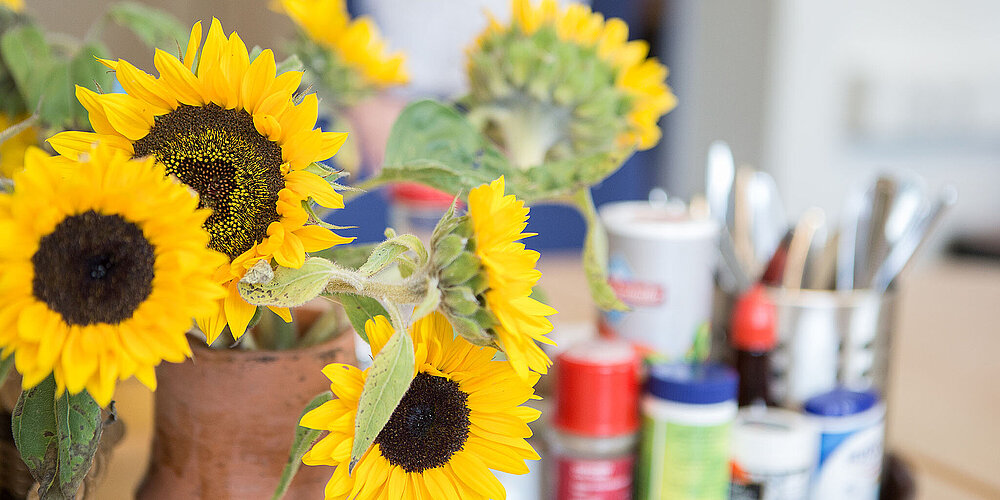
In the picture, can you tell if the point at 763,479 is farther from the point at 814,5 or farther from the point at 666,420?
the point at 814,5

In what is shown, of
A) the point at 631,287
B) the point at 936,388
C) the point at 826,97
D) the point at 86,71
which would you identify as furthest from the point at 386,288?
the point at 826,97

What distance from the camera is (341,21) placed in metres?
0.40

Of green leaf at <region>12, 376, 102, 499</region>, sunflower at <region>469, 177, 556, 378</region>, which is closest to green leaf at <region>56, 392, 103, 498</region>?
green leaf at <region>12, 376, 102, 499</region>

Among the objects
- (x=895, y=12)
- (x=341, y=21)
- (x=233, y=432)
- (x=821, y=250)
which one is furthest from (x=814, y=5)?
(x=233, y=432)

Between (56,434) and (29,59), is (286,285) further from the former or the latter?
(29,59)

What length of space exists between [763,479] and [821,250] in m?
0.15

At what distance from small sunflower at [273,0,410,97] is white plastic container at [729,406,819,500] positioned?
27 centimetres

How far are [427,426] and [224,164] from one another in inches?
3.4

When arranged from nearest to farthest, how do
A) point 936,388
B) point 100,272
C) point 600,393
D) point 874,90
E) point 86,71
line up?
point 100,272
point 86,71
point 600,393
point 936,388
point 874,90

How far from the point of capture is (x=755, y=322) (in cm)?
40

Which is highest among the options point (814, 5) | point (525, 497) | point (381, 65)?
point (814, 5)

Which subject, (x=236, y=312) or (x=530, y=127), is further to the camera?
(x=530, y=127)

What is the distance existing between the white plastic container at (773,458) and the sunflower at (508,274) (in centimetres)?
24

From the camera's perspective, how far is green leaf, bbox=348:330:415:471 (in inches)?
7.0
